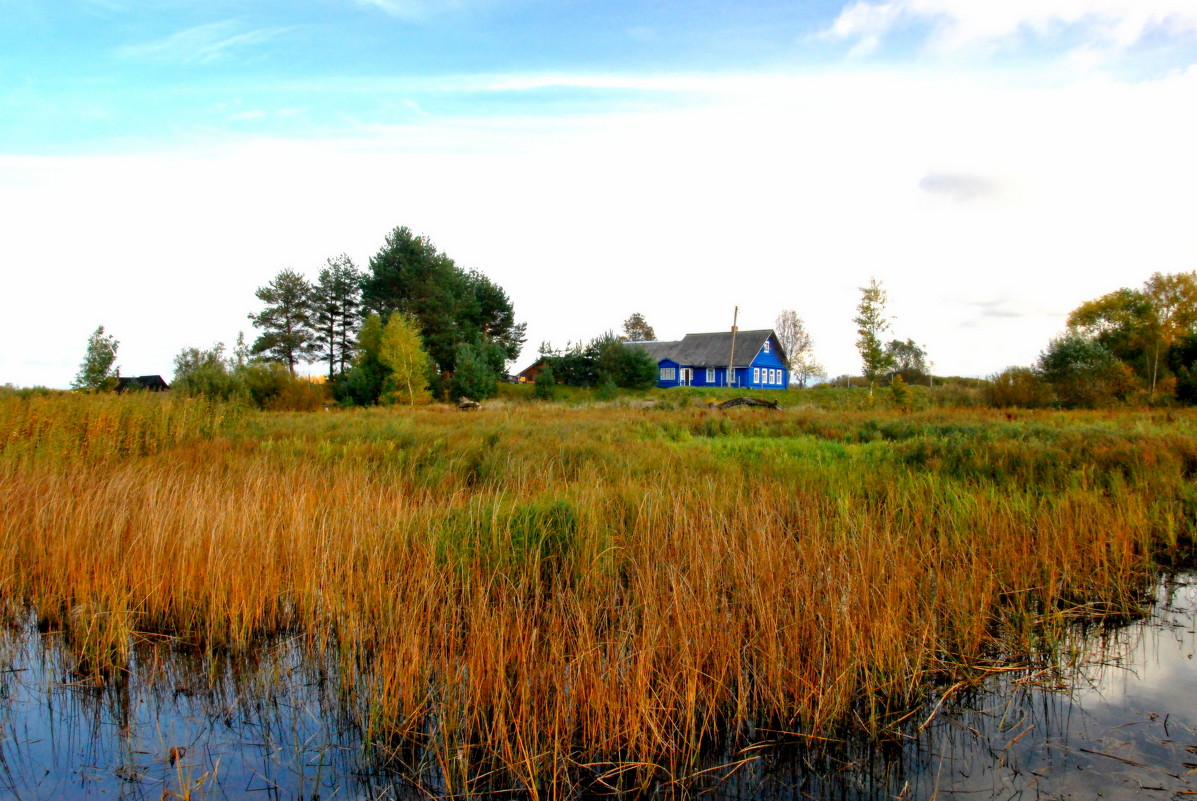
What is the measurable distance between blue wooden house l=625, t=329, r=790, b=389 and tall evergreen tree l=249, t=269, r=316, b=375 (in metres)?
25.1

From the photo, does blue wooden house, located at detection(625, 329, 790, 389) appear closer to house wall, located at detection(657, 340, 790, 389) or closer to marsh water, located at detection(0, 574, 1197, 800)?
house wall, located at detection(657, 340, 790, 389)

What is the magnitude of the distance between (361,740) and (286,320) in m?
51.2

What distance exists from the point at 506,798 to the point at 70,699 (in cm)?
287

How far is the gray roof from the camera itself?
5056cm

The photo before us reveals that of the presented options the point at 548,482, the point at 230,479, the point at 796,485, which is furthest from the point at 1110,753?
the point at 230,479

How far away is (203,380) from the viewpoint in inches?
999

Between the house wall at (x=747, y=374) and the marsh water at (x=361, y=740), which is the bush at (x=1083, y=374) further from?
the marsh water at (x=361, y=740)

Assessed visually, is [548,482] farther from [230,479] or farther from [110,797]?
[110,797]

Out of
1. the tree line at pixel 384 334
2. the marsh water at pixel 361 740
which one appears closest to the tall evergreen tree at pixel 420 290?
the tree line at pixel 384 334

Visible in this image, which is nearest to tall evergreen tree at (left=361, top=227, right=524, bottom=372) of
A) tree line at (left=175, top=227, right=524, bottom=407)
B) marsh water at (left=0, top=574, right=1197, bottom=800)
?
tree line at (left=175, top=227, right=524, bottom=407)

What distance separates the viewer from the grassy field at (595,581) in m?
3.39

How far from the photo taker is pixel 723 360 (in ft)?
169

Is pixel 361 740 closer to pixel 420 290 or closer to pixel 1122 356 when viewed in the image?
pixel 420 290

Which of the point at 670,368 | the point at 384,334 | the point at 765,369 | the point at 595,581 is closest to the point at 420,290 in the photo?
the point at 384,334
